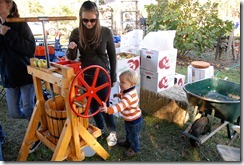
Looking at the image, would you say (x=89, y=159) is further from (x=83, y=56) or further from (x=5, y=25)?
(x=5, y=25)

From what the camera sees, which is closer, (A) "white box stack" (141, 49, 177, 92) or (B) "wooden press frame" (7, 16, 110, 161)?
(B) "wooden press frame" (7, 16, 110, 161)

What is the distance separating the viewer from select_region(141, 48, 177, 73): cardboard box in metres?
3.17

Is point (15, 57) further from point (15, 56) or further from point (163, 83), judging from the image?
point (163, 83)

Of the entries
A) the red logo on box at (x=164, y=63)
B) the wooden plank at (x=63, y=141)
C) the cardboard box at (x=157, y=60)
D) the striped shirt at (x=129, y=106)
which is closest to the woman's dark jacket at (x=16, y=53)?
the wooden plank at (x=63, y=141)

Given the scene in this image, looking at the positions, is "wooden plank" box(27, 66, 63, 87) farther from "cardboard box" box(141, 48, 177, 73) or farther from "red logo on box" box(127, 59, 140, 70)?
"cardboard box" box(141, 48, 177, 73)

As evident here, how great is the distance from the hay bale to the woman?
1.10 metres

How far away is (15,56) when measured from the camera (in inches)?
84.3

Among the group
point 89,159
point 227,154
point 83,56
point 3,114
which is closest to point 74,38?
point 83,56

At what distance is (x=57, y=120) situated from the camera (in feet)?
6.53

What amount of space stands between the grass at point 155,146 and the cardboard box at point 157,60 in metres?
0.77

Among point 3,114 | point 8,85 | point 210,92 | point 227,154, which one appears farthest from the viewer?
point 3,114

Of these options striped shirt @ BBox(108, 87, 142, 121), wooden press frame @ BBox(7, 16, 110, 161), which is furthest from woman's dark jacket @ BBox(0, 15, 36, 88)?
striped shirt @ BBox(108, 87, 142, 121)

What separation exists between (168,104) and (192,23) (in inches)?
156

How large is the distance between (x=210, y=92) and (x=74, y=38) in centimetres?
187
